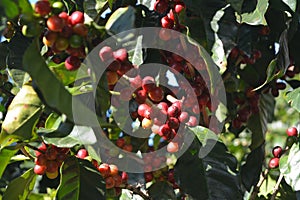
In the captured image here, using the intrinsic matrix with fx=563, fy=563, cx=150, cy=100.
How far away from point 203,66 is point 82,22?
0.41 m

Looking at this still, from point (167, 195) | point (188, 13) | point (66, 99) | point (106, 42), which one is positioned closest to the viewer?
point (66, 99)

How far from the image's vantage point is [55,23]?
834 millimetres

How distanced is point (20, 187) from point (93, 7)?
0.42 m

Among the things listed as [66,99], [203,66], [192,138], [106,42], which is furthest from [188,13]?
[66,99]

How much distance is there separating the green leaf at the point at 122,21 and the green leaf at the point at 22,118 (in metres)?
0.18

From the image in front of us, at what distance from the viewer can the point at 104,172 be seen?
46.9 inches

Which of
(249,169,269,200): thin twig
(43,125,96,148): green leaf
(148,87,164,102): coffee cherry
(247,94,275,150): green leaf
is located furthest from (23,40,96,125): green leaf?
(247,94,275,150): green leaf

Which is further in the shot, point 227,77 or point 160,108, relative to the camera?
point 227,77

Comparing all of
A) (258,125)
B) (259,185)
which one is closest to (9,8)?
(259,185)

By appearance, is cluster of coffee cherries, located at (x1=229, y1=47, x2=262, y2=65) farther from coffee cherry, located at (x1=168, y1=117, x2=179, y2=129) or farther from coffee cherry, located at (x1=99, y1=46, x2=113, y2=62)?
coffee cherry, located at (x1=99, y1=46, x2=113, y2=62)

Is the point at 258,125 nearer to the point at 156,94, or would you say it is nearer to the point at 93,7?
the point at 156,94

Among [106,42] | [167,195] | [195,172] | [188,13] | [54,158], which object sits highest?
[106,42]

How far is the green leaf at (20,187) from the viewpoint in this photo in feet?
3.92

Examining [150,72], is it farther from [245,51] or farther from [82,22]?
[82,22]
